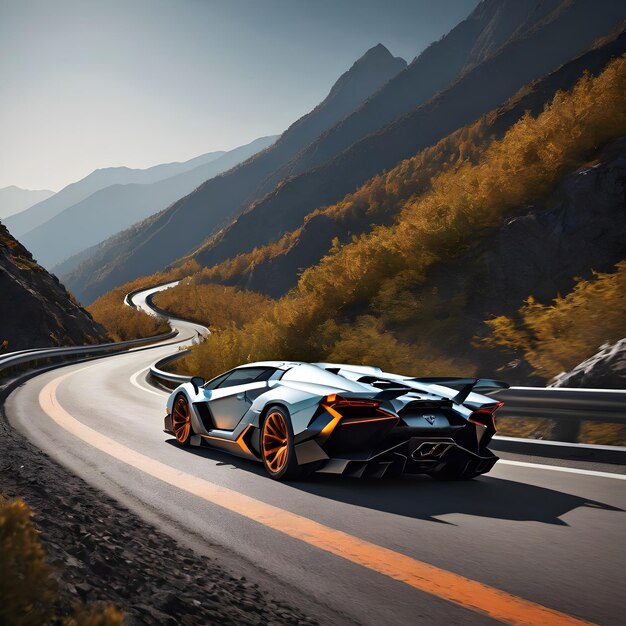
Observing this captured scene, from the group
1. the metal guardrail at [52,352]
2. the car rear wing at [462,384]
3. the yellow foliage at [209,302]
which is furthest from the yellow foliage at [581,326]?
the yellow foliage at [209,302]

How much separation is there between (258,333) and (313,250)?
35111mm

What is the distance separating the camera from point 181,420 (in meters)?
7.79

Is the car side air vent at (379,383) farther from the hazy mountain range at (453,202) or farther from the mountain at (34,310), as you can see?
the mountain at (34,310)

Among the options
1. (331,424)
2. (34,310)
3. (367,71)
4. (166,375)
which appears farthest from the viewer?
(367,71)

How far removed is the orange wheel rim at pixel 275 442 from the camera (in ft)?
19.0

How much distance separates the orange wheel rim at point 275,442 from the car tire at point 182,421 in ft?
5.60

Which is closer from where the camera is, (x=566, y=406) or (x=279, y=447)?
(x=279, y=447)

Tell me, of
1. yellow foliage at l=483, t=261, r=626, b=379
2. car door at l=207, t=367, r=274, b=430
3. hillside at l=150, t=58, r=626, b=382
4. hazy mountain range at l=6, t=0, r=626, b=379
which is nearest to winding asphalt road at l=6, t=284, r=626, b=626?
car door at l=207, t=367, r=274, b=430

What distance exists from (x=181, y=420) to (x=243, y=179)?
178m

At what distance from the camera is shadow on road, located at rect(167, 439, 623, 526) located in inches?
183

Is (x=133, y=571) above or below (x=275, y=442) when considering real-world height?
above

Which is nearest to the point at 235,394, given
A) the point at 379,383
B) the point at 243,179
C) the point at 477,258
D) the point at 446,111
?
the point at 379,383

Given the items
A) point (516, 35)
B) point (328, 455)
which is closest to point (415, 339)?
point (328, 455)

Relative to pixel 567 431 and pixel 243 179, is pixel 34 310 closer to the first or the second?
pixel 567 431
